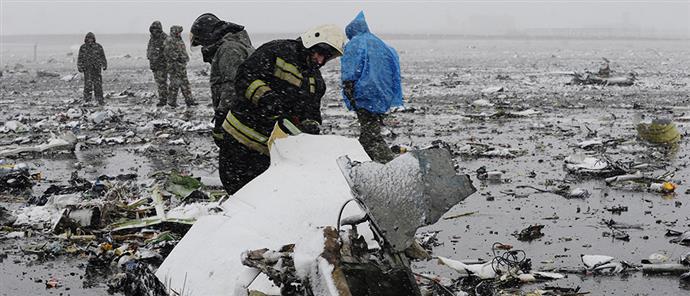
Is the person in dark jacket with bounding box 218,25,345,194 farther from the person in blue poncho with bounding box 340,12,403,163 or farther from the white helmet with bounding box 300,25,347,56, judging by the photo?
the person in blue poncho with bounding box 340,12,403,163

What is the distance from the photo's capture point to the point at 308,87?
223 inches

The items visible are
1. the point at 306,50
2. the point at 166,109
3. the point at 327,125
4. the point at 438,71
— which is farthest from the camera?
the point at 438,71

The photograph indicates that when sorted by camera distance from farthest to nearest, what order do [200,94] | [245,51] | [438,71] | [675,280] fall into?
[438,71] < [200,94] < [245,51] < [675,280]

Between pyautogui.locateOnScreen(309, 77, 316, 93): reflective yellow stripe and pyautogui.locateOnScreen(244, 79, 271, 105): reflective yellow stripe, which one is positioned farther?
pyautogui.locateOnScreen(309, 77, 316, 93): reflective yellow stripe

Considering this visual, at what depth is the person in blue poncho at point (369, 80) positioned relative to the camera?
830 centimetres

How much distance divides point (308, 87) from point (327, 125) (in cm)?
748

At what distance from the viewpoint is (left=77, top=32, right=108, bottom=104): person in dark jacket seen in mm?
18031

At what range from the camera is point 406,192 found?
3.52 metres

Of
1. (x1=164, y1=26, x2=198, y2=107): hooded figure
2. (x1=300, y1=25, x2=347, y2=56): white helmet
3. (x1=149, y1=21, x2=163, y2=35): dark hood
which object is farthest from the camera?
(x1=149, y1=21, x2=163, y2=35): dark hood

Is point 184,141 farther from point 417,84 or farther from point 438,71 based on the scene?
point 438,71

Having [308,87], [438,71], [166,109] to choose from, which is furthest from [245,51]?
[438,71]

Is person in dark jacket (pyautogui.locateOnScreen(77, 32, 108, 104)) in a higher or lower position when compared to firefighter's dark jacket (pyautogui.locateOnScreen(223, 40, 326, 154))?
lower

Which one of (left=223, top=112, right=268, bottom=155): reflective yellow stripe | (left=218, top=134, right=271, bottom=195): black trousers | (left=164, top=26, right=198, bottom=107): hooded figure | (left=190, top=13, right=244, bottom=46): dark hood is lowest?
(left=164, top=26, right=198, bottom=107): hooded figure

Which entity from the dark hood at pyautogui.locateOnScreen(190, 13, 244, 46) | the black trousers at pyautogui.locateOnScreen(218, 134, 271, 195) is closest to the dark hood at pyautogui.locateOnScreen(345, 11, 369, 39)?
the dark hood at pyautogui.locateOnScreen(190, 13, 244, 46)
